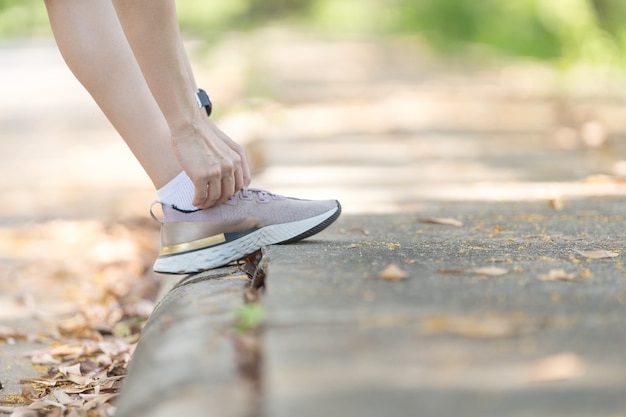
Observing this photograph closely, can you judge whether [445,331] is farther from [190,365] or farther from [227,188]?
[227,188]

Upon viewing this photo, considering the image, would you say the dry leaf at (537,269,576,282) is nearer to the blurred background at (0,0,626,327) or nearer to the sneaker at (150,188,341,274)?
the sneaker at (150,188,341,274)

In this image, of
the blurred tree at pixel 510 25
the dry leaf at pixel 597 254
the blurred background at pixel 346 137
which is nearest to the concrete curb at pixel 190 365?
the dry leaf at pixel 597 254

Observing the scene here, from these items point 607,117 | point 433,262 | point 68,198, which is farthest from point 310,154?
point 433,262

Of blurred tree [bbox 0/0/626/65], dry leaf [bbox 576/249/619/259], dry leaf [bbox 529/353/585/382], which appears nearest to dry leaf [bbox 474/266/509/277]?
dry leaf [bbox 576/249/619/259]

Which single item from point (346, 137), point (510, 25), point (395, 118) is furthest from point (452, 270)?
point (510, 25)

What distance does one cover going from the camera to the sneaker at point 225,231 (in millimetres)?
1872

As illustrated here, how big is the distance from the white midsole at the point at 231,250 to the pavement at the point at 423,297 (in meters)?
0.04

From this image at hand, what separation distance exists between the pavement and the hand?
0.55ft

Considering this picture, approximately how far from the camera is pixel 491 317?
128cm

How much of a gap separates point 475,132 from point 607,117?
26.8 inches

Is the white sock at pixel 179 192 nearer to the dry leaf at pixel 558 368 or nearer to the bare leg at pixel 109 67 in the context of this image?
the bare leg at pixel 109 67

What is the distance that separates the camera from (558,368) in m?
1.12

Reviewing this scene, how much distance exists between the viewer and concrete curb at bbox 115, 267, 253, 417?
1.11 metres

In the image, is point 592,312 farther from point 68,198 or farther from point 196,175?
point 68,198
